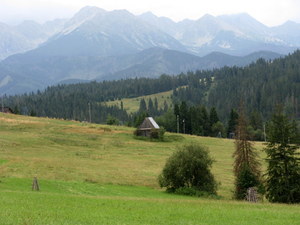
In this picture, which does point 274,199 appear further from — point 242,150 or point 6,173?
point 6,173

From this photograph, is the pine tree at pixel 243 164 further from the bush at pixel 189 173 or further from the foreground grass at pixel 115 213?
the foreground grass at pixel 115 213

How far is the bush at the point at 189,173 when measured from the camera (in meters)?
47.0

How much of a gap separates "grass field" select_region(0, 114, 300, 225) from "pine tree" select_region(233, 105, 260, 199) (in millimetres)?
2400

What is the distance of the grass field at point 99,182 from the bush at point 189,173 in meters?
1.84

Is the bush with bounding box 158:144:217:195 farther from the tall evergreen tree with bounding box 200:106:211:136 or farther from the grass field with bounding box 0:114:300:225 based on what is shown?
the tall evergreen tree with bounding box 200:106:211:136

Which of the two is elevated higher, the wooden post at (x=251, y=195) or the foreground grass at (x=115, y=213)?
the foreground grass at (x=115, y=213)

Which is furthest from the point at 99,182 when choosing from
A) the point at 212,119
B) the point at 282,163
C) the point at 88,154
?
the point at 212,119

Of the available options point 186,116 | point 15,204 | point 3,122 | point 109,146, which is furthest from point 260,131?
point 15,204

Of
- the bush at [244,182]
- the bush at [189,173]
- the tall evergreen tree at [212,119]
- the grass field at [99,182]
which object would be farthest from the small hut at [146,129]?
the bush at [244,182]

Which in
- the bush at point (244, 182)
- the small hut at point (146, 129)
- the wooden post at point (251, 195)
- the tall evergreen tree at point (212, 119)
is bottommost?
the wooden post at point (251, 195)

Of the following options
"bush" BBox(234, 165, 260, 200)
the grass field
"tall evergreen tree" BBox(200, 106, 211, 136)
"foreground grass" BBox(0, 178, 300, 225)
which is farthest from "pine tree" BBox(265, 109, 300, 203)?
"tall evergreen tree" BBox(200, 106, 211, 136)

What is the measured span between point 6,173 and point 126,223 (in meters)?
28.3

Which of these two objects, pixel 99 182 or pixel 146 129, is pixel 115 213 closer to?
pixel 99 182

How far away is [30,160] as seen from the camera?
2200 inches
